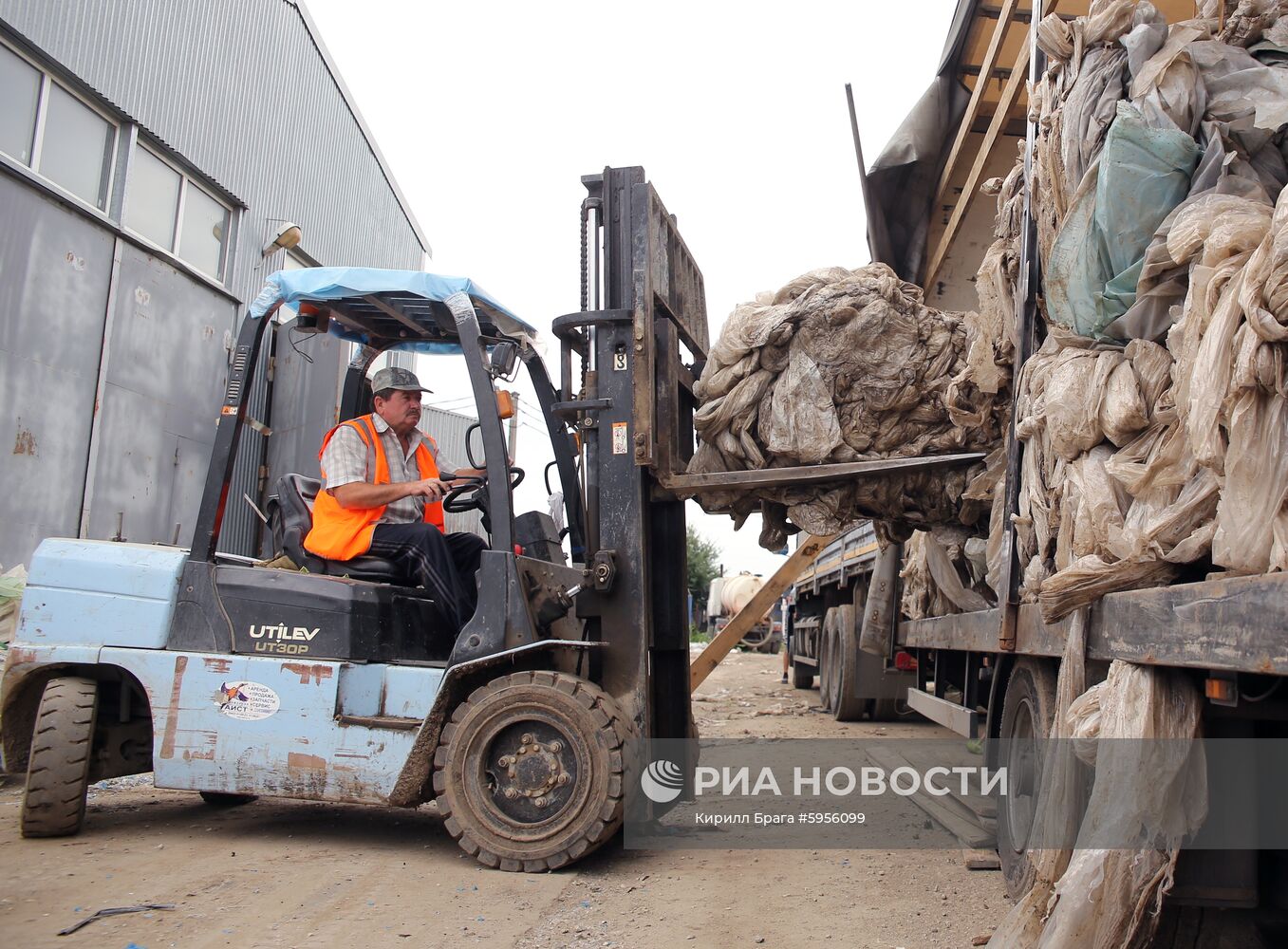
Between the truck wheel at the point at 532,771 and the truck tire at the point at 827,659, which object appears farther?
the truck tire at the point at 827,659

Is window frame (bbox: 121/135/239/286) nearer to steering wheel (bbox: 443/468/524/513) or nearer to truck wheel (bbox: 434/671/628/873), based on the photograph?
steering wheel (bbox: 443/468/524/513)

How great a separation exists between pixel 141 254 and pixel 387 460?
245 inches

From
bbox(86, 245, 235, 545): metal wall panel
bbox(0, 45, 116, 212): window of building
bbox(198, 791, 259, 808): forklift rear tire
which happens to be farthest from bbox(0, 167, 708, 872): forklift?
bbox(86, 245, 235, 545): metal wall panel

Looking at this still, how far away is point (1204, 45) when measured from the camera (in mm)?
3139


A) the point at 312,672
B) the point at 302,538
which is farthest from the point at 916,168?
the point at 312,672

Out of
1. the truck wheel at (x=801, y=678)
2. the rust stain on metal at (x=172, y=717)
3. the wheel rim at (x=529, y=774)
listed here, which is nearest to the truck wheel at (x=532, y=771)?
the wheel rim at (x=529, y=774)

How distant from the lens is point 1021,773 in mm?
4078

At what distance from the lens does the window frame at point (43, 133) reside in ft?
27.1

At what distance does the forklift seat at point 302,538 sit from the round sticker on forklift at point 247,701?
0.61 metres

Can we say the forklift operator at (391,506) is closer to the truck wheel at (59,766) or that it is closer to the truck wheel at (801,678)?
the truck wheel at (59,766)

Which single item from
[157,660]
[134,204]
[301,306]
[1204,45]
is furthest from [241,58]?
[1204,45]

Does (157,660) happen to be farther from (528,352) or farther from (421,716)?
(528,352)

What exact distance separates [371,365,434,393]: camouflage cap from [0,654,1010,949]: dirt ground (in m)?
2.18

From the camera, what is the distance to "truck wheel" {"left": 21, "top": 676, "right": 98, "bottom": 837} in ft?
15.4
